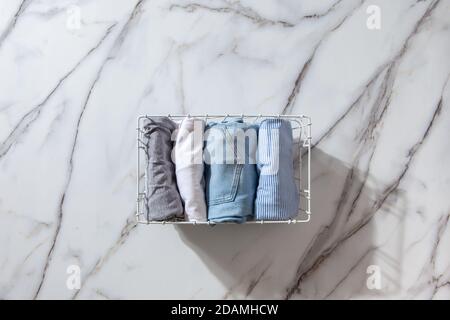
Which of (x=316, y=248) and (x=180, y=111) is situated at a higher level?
(x=180, y=111)

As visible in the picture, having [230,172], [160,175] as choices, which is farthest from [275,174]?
[160,175]

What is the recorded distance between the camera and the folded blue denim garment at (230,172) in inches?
44.4

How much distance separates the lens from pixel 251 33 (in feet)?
4.35

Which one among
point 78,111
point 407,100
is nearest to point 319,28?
point 407,100

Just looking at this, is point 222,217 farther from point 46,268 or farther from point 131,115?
point 46,268

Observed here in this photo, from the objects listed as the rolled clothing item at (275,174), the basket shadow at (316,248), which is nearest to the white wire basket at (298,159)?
the basket shadow at (316,248)

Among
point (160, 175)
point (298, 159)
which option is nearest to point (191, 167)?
point (160, 175)

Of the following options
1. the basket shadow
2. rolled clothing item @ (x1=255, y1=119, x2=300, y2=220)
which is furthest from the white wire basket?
rolled clothing item @ (x1=255, y1=119, x2=300, y2=220)

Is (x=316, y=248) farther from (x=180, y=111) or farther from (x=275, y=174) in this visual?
(x=180, y=111)

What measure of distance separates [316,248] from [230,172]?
0.38 metres

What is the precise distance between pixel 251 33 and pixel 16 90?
26.7 inches

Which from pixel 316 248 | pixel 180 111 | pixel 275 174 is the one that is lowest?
pixel 316 248

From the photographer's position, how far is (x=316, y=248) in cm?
133

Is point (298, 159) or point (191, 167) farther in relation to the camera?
point (298, 159)
